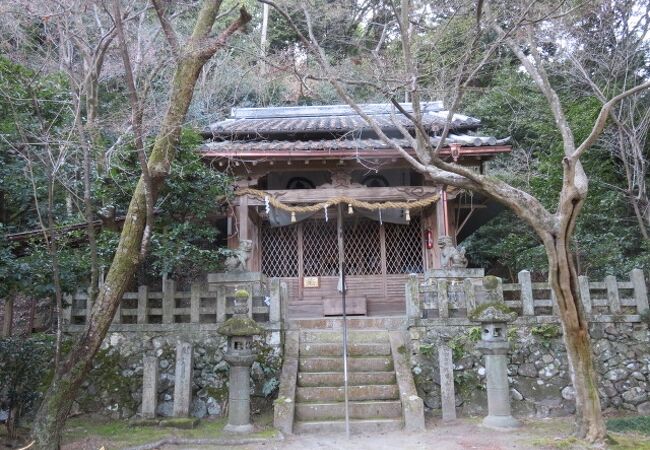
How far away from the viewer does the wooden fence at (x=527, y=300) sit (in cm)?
886

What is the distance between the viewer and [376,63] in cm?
778

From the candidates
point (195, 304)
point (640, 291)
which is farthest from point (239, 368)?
point (640, 291)

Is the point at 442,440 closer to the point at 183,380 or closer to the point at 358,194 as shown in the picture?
the point at 183,380

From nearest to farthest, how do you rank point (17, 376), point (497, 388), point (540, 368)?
1. point (17, 376)
2. point (497, 388)
3. point (540, 368)

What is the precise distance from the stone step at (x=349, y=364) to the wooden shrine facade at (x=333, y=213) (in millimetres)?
2778

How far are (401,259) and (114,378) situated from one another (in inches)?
260

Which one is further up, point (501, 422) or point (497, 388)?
point (497, 388)

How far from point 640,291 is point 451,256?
3107mm

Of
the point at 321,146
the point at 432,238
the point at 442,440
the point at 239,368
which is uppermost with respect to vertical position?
the point at 321,146

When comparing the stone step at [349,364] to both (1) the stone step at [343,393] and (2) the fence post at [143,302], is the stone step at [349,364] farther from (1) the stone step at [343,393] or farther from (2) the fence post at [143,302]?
(2) the fence post at [143,302]

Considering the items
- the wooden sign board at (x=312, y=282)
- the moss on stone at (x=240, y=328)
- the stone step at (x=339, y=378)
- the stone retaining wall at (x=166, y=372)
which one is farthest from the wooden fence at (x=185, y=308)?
the wooden sign board at (x=312, y=282)

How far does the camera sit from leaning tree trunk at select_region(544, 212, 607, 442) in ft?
20.2

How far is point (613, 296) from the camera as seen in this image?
29.1 feet

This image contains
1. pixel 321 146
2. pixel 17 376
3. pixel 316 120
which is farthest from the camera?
pixel 316 120
